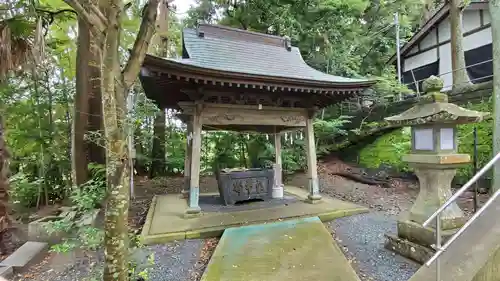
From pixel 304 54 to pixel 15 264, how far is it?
1007cm

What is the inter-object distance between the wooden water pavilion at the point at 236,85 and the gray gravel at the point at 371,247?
3.92 feet

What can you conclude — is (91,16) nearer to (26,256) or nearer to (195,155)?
(195,155)

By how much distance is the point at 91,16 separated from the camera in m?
1.79

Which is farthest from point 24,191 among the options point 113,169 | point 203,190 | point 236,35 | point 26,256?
point 236,35

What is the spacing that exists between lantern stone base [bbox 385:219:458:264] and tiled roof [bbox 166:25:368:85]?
9.16ft

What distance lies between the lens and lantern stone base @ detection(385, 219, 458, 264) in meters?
3.00

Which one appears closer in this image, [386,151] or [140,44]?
[140,44]

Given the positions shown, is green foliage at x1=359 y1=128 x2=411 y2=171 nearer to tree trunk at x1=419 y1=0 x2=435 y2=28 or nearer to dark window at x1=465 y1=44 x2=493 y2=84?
dark window at x1=465 y1=44 x2=493 y2=84

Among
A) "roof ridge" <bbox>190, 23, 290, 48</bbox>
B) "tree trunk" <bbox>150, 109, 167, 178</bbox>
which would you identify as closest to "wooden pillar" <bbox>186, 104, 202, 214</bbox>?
"roof ridge" <bbox>190, 23, 290, 48</bbox>

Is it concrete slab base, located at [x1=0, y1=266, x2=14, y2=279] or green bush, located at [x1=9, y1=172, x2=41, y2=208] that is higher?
green bush, located at [x1=9, y1=172, x2=41, y2=208]

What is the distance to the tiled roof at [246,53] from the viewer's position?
5.00 metres

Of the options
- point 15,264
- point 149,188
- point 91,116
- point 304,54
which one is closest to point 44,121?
point 91,116

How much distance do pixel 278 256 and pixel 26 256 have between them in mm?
3405

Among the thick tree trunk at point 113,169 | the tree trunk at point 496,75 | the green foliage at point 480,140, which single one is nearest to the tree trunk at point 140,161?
the thick tree trunk at point 113,169
